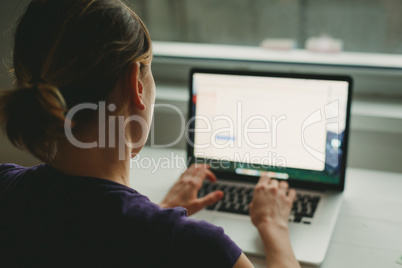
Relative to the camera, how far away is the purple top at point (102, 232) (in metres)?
0.68

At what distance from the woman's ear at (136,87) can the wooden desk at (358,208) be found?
38 cm

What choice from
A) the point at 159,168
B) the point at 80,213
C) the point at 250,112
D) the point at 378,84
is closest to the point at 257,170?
the point at 250,112

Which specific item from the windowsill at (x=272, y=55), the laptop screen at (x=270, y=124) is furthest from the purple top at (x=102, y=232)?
the windowsill at (x=272, y=55)

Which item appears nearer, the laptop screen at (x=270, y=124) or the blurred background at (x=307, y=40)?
the laptop screen at (x=270, y=124)

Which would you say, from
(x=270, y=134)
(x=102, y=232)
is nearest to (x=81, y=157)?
(x=102, y=232)

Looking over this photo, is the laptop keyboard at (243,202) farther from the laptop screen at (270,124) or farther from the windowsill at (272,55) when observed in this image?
the windowsill at (272,55)

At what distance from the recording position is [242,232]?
104cm

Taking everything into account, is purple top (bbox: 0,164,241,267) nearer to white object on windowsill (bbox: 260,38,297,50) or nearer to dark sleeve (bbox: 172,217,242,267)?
dark sleeve (bbox: 172,217,242,267)

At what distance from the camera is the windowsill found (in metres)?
1.57

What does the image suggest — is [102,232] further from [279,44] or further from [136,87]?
[279,44]

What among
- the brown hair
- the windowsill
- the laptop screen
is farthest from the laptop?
the brown hair

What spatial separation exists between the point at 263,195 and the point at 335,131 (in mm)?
263

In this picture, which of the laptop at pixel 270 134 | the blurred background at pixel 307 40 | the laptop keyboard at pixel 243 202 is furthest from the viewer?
the blurred background at pixel 307 40

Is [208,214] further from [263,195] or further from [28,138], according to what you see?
[28,138]
